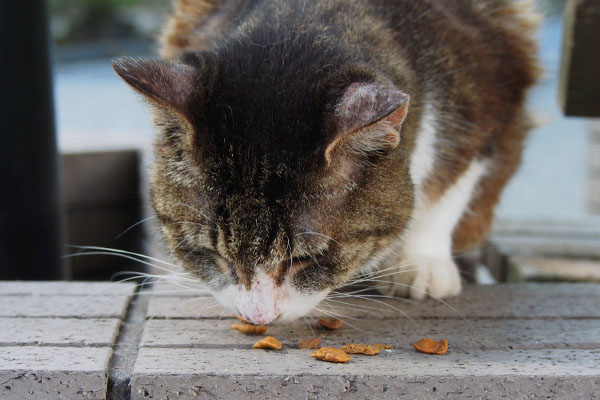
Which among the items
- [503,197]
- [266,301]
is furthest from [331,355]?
[503,197]

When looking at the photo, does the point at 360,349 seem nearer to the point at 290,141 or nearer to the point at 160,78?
the point at 290,141

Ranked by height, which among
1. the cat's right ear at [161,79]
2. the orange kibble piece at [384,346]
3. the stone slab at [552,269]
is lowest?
the stone slab at [552,269]

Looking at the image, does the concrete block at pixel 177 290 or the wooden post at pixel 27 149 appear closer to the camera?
the concrete block at pixel 177 290

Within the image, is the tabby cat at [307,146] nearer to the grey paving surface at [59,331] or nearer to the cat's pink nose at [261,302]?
the cat's pink nose at [261,302]

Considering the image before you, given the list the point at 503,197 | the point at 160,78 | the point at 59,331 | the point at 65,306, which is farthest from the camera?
the point at 503,197

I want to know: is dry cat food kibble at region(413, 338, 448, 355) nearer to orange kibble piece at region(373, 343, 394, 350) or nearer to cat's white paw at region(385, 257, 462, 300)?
orange kibble piece at region(373, 343, 394, 350)

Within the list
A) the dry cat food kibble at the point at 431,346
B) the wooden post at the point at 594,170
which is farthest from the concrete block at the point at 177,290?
the wooden post at the point at 594,170

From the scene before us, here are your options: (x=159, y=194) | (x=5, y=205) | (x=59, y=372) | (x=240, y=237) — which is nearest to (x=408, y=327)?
(x=240, y=237)
